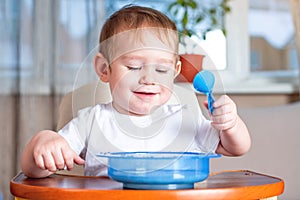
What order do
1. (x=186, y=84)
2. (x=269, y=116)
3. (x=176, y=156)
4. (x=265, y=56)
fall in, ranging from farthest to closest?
1. (x=265, y=56)
2. (x=269, y=116)
3. (x=186, y=84)
4. (x=176, y=156)

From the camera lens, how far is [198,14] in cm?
237

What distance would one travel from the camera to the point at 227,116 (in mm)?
910

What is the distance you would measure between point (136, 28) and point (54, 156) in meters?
0.24

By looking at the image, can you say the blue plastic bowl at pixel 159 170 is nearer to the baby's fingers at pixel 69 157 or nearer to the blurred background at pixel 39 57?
the baby's fingers at pixel 69 157

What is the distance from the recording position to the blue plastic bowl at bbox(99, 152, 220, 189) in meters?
0.80

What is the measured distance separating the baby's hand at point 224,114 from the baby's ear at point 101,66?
194mm

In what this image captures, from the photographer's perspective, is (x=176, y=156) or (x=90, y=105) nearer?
(x=176, y=156)

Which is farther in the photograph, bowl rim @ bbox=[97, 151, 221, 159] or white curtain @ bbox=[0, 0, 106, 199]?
white curtain @ bbox=[0, 0, 106, 199]

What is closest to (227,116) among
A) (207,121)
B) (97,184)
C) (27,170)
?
(207,121)

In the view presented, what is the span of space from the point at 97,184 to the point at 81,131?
0.51 feet

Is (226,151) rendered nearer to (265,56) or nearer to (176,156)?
(176,156)

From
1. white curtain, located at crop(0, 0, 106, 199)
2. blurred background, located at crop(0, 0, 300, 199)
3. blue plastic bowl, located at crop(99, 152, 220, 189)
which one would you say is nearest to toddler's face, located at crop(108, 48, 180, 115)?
blue plastic bowl, located at crop(99, 152, 220, 189)

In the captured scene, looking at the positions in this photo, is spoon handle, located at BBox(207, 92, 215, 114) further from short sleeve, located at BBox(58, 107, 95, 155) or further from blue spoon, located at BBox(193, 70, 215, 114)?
short sleeve, located at BBox(58, 107, 95, 155)

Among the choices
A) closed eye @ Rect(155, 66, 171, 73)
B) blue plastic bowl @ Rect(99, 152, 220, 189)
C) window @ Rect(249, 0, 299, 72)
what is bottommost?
blue plastic bowl @ Rect(99, 152, 220, 189)
